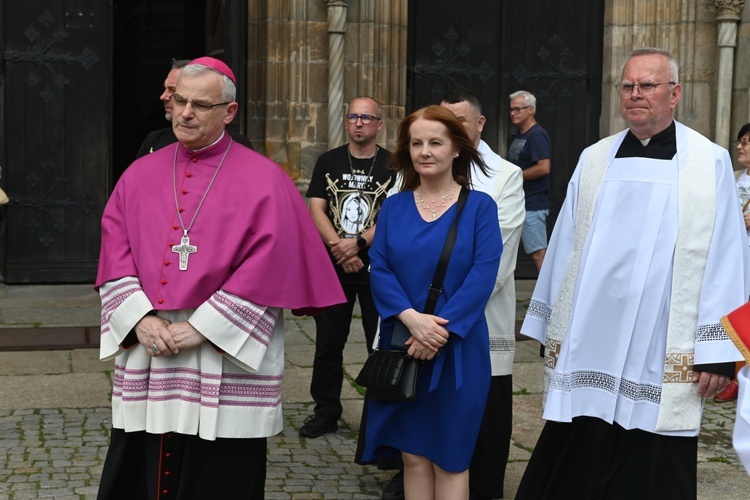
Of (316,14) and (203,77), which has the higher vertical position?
(316,14)

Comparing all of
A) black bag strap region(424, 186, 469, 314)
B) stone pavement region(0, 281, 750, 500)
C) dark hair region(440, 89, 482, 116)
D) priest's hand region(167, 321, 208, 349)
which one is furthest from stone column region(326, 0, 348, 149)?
priest's hand region(167, 321, 208, 349)

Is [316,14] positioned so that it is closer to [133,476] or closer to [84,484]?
[84,484]

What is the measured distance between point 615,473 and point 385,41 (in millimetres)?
6347

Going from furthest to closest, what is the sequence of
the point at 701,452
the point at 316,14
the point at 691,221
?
the point at 316,14 < the point at 701,452 < the point at 691,221

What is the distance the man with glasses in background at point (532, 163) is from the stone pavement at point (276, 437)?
3.95ft

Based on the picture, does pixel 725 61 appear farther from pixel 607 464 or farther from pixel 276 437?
pixel 607 464

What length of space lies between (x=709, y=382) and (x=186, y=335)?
177cm

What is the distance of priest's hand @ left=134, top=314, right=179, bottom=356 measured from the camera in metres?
3.71

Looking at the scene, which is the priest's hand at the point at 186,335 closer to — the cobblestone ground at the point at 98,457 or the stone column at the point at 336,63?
the cobblestone ground at the point at 98,457

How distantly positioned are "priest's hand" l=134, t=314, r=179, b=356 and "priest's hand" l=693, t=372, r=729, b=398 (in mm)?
1773

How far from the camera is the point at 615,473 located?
13.8 ft

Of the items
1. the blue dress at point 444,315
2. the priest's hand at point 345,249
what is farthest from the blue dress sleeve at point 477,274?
the priest's hand at point 345,249

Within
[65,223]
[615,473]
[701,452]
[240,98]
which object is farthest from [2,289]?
[615,473]

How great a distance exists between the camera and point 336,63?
31.6ft
